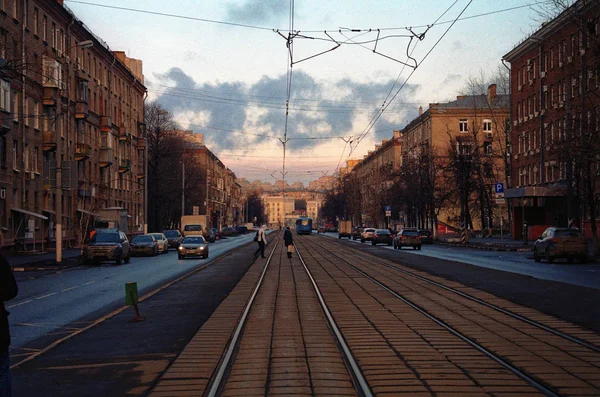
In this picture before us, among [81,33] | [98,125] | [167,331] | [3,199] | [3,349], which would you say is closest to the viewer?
[3,349]

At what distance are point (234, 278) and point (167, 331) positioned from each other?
507 inches

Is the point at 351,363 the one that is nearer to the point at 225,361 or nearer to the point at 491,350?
the point at 225,361

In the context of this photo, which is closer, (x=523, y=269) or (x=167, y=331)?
(x=167, y=331)

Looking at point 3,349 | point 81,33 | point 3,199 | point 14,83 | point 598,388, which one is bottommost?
point 598,388

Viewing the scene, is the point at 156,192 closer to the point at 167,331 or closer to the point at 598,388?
the point at 167,331

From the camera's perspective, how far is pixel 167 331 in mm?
12617

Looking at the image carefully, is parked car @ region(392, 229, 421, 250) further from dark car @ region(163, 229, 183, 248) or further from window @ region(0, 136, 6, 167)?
window @ region(0, 136, 6, 167)

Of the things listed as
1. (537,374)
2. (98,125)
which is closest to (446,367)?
(537,374)

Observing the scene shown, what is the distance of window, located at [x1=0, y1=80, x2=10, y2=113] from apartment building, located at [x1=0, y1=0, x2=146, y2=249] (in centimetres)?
9

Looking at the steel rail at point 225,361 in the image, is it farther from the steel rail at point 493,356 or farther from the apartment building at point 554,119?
the apartment building at point 554,119

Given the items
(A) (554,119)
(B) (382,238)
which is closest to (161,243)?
(B) (382,238)

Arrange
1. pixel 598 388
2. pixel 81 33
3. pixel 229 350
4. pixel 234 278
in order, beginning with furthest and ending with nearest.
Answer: pixel 81 33 < pixel 234 278 < pixel 229 350 < pixel 598 388

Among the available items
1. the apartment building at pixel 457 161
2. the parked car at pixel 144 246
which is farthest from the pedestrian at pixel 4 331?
the apartment building at pixel 457 161

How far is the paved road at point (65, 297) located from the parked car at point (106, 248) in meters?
3.47
